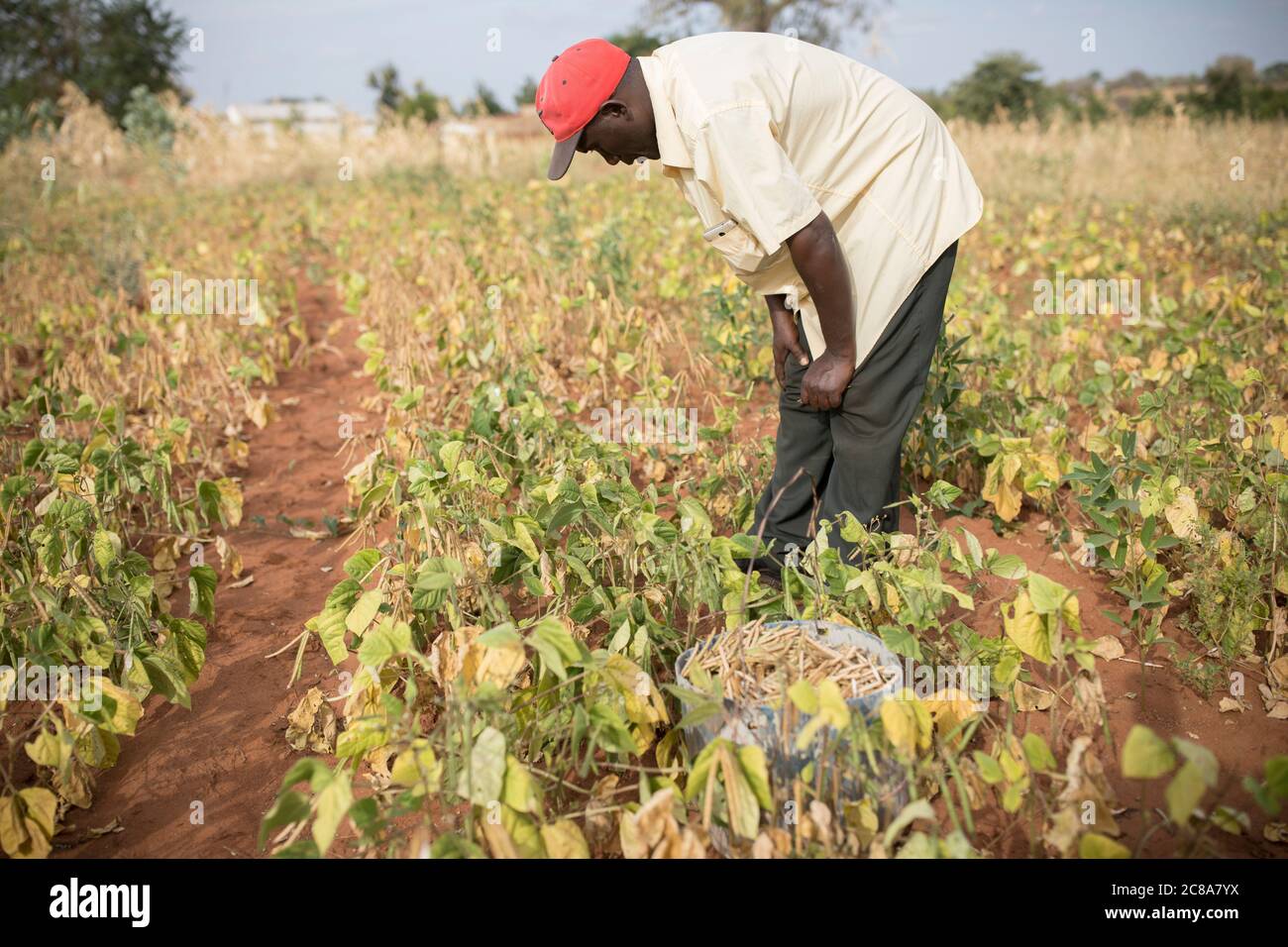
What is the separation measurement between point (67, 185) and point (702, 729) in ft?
43.4

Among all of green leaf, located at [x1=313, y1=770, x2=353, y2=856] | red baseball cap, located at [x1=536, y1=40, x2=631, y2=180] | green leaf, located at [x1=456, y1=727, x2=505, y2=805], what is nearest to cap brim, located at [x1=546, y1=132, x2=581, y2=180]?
red baseball cap, located at [x1=536, y1=40, x2=631, y2=180]

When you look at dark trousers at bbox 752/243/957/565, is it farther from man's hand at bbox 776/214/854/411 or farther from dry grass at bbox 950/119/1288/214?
dry grass at bbox 950/119/1288/214

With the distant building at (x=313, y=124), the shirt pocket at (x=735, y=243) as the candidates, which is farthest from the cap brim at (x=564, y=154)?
the distant building at (x=313, y=124)

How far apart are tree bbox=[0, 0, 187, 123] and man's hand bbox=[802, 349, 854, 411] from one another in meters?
25.2

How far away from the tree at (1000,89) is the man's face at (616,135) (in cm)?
2006

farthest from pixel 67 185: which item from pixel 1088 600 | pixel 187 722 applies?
pixel 1088 600

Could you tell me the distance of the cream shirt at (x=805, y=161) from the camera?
174 centimetres

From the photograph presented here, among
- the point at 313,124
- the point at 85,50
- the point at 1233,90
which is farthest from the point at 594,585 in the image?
the point at 85,50

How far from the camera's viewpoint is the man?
1.75 metres

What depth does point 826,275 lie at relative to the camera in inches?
72.4

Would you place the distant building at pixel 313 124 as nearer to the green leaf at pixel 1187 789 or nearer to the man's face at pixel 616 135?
the man's face at pixel 616 135

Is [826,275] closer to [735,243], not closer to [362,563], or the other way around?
[735,243]

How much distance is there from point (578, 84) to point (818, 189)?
53 cm
